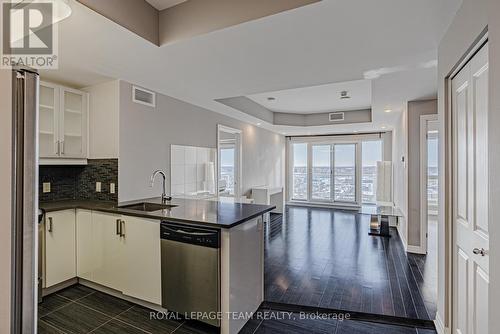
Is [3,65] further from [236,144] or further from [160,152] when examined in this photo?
[236,144]

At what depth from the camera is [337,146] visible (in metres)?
8.51

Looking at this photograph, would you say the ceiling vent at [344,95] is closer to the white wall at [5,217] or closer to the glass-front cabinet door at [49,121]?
the glass-front cabinet door at [49,121]

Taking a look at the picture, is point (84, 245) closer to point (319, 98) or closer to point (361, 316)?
point (361, 316)

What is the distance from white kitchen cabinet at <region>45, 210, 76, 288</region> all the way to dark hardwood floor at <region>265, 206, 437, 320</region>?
2.18 m

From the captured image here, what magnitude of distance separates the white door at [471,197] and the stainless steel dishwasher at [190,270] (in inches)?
66.0

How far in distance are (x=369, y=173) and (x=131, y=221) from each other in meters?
7.43

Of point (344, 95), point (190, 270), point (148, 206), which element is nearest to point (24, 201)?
point (190, 270)

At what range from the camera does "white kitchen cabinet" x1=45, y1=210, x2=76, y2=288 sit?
8.73ft

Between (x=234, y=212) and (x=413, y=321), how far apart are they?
6.11 feet

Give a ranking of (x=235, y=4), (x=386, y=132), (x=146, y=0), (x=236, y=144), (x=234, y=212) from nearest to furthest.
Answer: (x=235, y=4) → (x=146, y=0) → (x=234, y=212) → (x=236, y=144) → (x=386, y=132)

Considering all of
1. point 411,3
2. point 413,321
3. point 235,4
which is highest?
point 235,4

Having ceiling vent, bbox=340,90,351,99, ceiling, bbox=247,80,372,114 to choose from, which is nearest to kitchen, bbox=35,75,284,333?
ceiling, bbox=247,80,372,114

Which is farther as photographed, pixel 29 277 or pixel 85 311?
pixel 85 311

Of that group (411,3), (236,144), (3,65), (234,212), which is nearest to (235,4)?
(411,3)
